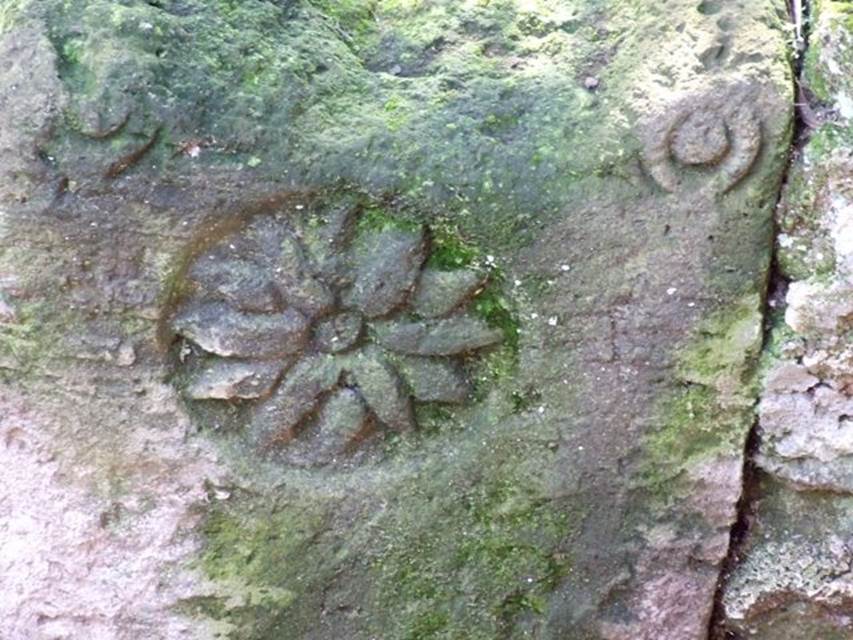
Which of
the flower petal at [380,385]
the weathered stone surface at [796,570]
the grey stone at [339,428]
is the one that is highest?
the flower petal at [380,385]

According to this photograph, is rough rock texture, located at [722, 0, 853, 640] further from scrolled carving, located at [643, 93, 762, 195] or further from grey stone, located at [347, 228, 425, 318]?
grey stone, located at [347, 228, 425, 318]

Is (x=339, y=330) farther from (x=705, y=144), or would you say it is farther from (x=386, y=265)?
(x=705, y=144)

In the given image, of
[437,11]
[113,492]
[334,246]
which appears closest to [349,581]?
[113,492]

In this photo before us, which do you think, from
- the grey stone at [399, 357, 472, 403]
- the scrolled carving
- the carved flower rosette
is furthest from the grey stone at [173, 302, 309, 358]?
the scrolled carving

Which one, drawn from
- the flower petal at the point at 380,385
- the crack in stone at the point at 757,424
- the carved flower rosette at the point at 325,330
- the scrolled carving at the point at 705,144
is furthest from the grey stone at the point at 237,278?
the crack in stone at the point at 757,424

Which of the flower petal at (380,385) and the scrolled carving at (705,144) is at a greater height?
the scrolled carving at (705,144)

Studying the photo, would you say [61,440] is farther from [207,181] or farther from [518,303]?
[518,303]

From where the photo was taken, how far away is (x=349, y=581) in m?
1.31

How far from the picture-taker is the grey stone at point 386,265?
46.6 inches

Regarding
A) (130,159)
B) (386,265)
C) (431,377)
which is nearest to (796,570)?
(431,377)

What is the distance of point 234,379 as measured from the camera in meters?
1.23

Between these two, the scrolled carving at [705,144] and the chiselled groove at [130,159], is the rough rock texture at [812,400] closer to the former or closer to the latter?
the scrolled carving at [705,144]

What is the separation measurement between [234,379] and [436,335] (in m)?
0.23

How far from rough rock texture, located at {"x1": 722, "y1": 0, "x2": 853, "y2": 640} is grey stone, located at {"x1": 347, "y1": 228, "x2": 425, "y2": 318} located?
388mm
